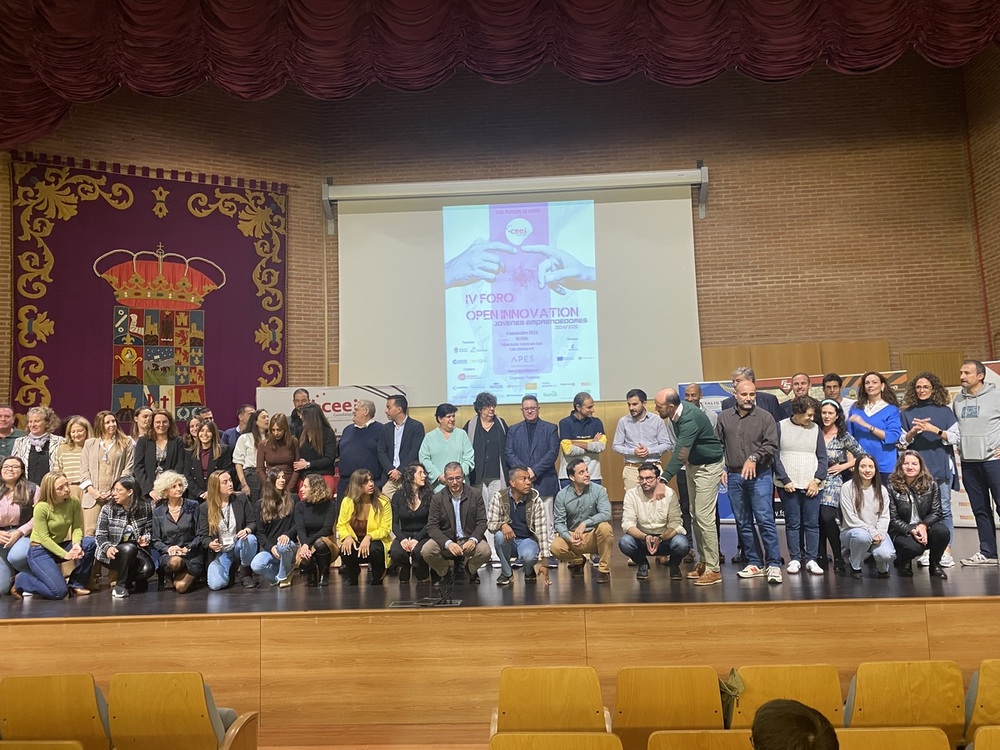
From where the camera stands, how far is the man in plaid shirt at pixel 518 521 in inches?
247

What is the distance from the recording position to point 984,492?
629 centimetres

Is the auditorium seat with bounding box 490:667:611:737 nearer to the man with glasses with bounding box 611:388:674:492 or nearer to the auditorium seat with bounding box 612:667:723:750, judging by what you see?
the auditorium seat with bounding box 612:667:723:750

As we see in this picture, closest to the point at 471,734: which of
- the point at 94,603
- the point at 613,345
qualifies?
the point at 94,603

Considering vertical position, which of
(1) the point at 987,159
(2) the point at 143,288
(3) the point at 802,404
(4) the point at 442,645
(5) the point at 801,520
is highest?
(1) the point at 987,159

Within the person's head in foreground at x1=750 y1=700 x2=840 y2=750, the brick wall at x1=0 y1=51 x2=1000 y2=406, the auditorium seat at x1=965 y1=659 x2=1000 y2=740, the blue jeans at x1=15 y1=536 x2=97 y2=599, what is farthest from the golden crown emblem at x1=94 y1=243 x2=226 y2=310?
the person's head in foreground at x1=750 y1=700 x2=840 y2=750

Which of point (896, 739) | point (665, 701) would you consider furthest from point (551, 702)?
point (896, 739)

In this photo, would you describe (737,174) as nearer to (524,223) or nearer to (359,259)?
(524,223)

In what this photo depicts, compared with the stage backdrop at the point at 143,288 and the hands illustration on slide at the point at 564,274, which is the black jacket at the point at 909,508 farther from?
the stage backdrop at the point at 143,288

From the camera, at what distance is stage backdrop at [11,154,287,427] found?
9742 millimetres

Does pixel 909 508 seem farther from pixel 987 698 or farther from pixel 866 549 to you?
pixel 987 698

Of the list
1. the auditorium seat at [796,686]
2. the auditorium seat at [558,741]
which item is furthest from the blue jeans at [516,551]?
the auditorium seat at [558,741]

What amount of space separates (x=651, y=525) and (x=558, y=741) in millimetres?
3394

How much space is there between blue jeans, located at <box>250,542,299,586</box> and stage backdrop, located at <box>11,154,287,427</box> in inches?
178

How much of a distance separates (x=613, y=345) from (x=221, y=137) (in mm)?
5782
